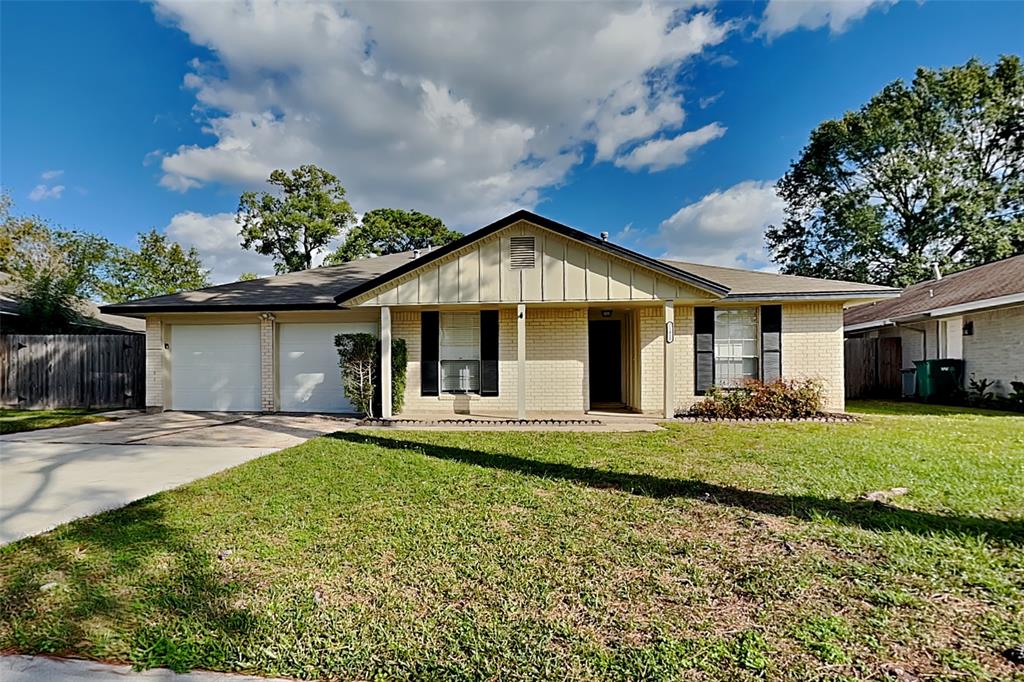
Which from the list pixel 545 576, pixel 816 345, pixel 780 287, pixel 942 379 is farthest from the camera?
pixel 942 379

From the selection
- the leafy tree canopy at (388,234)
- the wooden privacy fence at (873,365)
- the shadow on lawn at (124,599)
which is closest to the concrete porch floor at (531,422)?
the shadow on lawn at (124,599)

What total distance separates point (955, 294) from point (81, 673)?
20.2 metres

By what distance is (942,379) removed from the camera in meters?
14.1

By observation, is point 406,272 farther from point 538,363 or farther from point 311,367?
point 311,367

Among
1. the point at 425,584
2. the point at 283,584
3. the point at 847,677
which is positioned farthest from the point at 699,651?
the point at 283,584

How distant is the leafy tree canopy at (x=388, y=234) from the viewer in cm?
3450

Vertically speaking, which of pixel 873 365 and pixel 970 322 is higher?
pixel 970 322

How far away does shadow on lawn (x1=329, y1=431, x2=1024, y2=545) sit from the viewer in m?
4.09

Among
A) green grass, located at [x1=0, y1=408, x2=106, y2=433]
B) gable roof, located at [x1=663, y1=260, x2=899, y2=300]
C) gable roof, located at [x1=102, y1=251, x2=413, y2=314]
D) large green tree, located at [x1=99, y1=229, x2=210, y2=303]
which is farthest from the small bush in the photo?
large green tree, located at [x1=99, y1=229, x2=210, y2=303]

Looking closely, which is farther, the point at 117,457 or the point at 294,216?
the point at 294,216

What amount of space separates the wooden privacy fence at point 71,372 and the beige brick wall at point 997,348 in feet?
76.1

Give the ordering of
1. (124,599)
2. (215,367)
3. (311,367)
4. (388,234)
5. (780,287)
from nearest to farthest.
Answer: (124,599) → (780,287) → (311,367) → (215,367) → (388,234)

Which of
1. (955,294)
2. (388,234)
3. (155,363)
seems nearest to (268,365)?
(155,363)

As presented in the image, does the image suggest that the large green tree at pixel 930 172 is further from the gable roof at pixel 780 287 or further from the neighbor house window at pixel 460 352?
the neighbor house window at pixel 460 352
